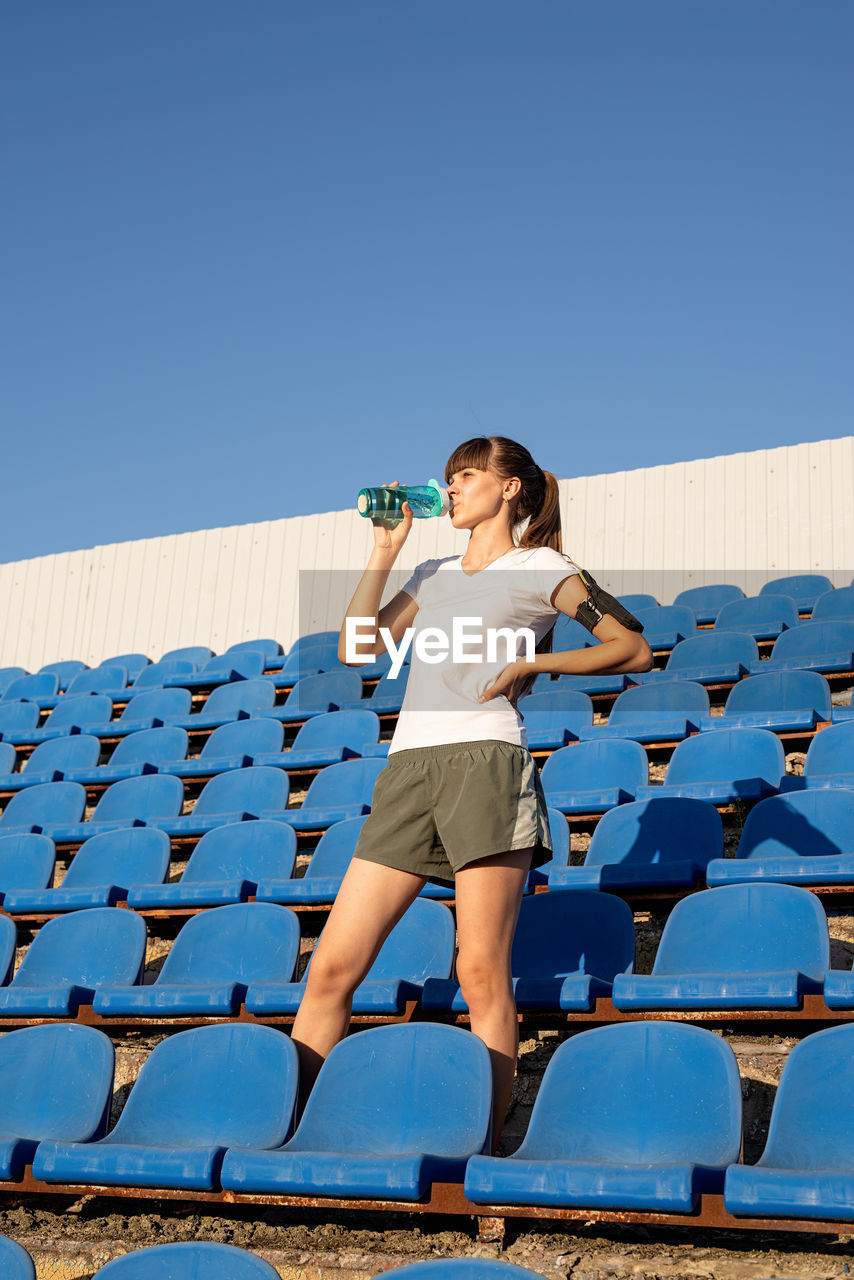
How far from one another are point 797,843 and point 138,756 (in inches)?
133

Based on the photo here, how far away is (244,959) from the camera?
2.95 metres

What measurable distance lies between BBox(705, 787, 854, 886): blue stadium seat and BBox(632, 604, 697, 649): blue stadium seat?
2.54 m

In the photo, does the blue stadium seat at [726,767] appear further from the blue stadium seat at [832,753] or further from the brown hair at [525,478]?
the brown hair at [525,478]

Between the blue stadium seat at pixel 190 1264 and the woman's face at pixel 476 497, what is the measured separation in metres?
1.14

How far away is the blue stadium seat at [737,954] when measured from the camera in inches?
89.1

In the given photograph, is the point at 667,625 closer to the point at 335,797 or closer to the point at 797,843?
the point at 335,797

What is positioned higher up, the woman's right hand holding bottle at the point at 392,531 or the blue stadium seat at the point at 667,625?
the blue stadium seat at the point at 667,625

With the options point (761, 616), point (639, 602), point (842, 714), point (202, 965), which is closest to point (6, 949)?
point (202, 965)

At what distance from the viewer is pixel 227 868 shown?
12.0 ft

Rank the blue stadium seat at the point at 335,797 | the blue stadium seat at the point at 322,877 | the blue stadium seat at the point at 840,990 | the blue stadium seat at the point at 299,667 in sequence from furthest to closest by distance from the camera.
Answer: the blue stadium seat at the point at 299,667, the blue stadium seat at the point at 335,797, the blue stadium seat at the point at 322,877, the blue stadium seat at the point at 840,990

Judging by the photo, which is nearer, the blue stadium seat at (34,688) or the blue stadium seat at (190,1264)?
the blue stadium seat at (190,1264)

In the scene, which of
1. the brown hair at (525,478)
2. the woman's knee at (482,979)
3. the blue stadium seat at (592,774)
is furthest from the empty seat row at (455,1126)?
the blue stadium seat at (592,774)

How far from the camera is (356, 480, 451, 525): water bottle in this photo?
1.96m

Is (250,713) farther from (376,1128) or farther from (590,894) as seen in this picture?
(376,1128)
